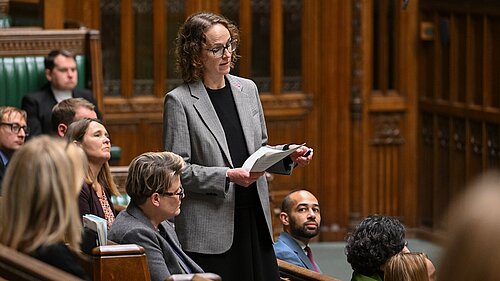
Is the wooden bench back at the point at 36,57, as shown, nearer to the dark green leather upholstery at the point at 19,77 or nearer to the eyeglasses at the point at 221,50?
the dark green leather upholstery at the point at 19,77

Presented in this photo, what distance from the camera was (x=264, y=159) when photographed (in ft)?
12.7

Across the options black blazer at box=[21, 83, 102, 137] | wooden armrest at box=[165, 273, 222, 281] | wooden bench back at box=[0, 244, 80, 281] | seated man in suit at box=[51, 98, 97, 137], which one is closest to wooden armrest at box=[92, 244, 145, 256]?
wooden armrest at box=[165, 273, 222, 281]

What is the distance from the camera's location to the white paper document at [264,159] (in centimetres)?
386

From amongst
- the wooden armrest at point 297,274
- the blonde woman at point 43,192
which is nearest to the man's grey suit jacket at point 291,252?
the wooden armrest at point 297,274

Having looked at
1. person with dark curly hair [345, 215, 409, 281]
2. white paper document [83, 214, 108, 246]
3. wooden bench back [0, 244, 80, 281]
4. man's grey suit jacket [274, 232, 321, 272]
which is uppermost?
wooden bench back [0, 244, 80, 281]

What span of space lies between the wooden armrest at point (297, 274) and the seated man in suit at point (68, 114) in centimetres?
131

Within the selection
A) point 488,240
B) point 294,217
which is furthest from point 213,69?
point 488,240

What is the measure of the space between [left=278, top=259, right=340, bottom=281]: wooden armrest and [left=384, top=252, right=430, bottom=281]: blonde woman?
1.42 ft

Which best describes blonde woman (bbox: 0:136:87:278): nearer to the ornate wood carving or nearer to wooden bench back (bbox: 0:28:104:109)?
wooden bench back (bbox: 0:28:104:109)

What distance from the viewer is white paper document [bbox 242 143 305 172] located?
386 cm

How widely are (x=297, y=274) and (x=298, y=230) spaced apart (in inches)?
29.8

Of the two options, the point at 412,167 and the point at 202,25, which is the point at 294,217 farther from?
the point at 412,167

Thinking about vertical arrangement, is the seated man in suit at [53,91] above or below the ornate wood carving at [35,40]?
below

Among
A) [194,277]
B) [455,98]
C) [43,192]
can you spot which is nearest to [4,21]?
[455,98]
